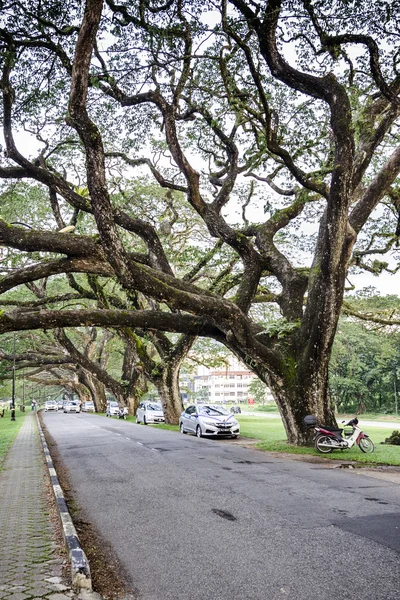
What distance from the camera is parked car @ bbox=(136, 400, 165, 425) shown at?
90.4 feet

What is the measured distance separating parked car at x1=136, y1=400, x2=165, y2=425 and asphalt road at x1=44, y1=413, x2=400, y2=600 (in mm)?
16738

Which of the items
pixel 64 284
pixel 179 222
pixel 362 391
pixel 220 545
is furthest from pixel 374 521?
pixel 362 391

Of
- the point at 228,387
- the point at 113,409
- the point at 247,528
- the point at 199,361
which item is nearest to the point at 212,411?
the point at 199,361

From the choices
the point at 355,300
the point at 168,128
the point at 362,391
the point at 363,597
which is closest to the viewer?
the point at 363,597

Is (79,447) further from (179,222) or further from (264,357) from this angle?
(179,222)

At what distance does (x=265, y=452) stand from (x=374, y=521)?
325 inches

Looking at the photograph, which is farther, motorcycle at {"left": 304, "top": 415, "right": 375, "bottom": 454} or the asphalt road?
motorcycle at {"left": 304, "top": 415, "right": 375, "bottom": 454}

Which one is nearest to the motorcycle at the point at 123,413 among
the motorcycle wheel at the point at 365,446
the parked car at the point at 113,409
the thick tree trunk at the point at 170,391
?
the parked car at the point at 113,409

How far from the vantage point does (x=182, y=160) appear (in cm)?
1388

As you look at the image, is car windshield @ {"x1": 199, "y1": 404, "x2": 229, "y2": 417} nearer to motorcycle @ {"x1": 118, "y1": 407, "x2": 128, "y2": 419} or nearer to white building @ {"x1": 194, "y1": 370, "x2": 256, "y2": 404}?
motorcycle @ {"x1": 118, "y1": 407, "x2": 128, "y2": 419}

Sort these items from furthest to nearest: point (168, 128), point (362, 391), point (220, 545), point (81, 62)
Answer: point (362, 391) < point (168, 128) < point (81, 62) < point (220, 545)

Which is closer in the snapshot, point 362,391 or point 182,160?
point 182,160

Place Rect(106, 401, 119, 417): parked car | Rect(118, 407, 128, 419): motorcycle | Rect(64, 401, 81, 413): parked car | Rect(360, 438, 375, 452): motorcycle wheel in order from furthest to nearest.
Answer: Rect(64, 401, 81, 413): parked car → Rect(106, 401, 119, 417): parked car → Rect(118, 407, 128, 419): motorcycle → Rect(360, 438, 375, 452): motorcycle wheel

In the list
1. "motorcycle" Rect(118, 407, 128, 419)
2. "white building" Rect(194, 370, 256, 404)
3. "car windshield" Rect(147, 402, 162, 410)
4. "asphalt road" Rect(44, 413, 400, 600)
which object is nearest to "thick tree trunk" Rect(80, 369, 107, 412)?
"motorcycle" Rect(118, 407, 128, 419)
